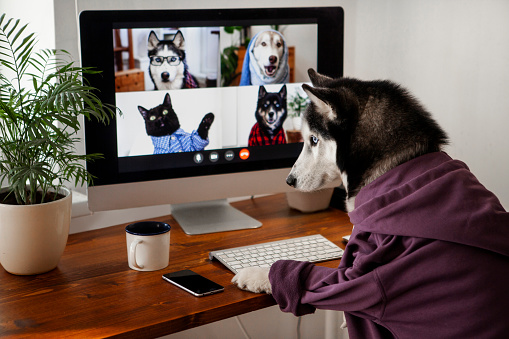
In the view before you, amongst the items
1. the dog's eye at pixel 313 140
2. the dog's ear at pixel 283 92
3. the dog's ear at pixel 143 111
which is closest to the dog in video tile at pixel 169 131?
the dog's ear at pixel 143 111

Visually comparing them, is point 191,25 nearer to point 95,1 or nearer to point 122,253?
point 95,1

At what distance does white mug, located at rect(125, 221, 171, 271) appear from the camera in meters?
1.30

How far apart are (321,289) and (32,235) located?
630mm

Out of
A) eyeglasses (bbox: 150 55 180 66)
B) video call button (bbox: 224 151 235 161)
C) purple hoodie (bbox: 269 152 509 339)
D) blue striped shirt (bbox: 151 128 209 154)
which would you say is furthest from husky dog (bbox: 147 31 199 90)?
purple hoodie (bbox: 269 152 509 339)

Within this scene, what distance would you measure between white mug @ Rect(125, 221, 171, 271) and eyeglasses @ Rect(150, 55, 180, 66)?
0.41 m

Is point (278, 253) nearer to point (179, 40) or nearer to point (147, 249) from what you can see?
point (147, 249)

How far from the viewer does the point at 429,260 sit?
1.03 metres

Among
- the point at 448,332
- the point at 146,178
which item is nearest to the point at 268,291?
the point at 448,332

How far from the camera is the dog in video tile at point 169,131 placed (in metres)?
1.48

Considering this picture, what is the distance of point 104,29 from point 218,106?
0.35 meters

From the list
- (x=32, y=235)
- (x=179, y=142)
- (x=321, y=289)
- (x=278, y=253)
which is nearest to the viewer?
(x=321, y=289)

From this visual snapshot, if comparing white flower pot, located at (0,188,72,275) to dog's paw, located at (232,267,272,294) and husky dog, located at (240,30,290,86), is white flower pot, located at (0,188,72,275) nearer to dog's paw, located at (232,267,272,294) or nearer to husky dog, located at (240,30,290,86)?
dog's paw, located at (232,267,272,294)

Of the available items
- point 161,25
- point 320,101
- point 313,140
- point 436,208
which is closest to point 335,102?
point 320,101

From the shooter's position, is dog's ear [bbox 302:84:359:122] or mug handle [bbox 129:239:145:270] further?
mug handle [bbox 129:239:145:270]
